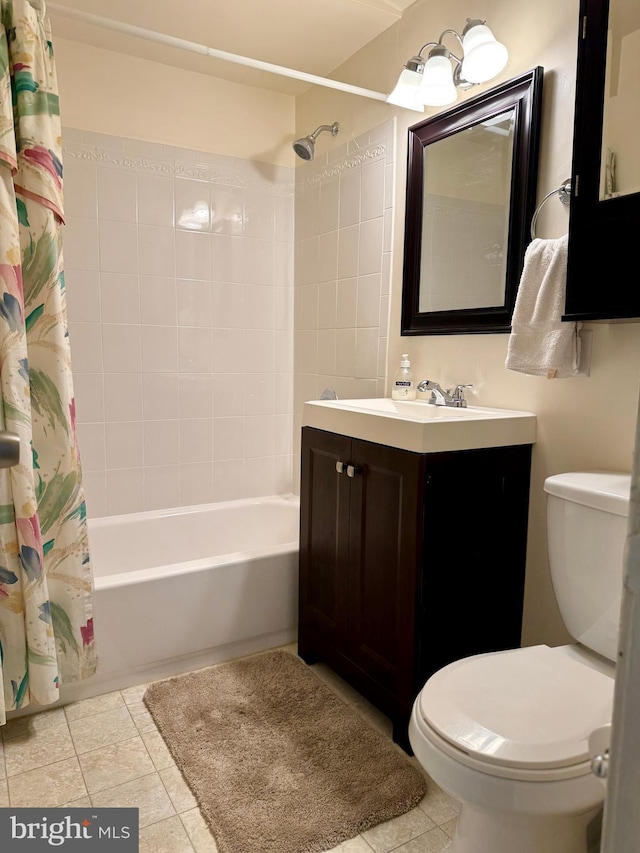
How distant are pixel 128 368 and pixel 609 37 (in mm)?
2044

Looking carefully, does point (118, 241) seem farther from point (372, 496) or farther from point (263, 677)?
point (263, 677)

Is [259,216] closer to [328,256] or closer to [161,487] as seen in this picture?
[328,256]

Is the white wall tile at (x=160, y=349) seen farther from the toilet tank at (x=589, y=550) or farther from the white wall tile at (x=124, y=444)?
the toilet tank at (x=589, y=550)

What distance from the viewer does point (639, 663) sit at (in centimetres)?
36

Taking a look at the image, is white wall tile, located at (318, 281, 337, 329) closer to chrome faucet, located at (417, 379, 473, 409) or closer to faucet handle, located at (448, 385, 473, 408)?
chrome faucet, located at (417, 379, 473, 409)

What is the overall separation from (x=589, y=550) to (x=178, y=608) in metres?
1.31

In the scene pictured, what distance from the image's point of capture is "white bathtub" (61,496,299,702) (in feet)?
6.35

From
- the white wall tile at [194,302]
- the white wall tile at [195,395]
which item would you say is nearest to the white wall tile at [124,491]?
the white wall tile at [195,395]

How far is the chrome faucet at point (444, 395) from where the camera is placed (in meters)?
1.98

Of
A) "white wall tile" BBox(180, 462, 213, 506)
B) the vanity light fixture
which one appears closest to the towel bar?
the vanity light fixture

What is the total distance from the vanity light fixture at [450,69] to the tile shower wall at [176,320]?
99cm

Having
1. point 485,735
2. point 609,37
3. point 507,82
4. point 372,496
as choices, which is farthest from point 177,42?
point 485,735

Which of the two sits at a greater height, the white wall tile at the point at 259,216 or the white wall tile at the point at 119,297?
the white wall tile at the point at 259,216

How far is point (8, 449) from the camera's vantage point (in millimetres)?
556
